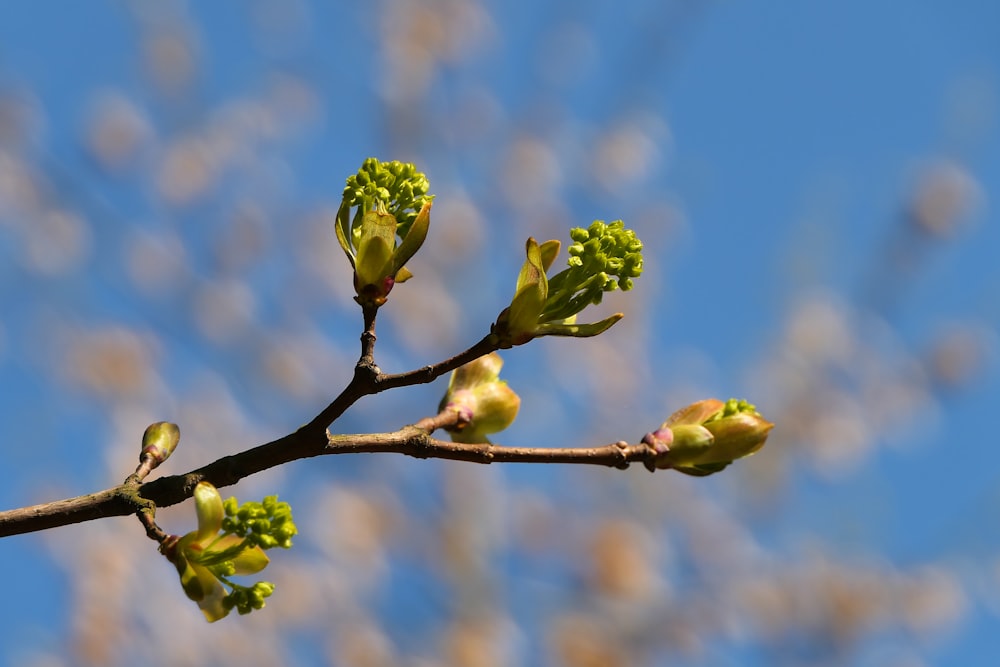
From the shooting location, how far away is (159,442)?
1521mm

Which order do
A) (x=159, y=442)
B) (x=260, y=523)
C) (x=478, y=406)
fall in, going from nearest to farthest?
(x=260, y=523), (x=159, y=442), (x=478, y=406)

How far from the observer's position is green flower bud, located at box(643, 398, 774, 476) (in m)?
1.58

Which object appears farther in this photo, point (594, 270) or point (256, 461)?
point (594, 270)

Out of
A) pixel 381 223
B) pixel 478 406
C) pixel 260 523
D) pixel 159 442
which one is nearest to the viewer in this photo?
pixel 260 523

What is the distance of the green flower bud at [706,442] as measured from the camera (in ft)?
5.17

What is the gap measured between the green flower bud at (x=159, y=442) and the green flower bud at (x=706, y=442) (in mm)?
686

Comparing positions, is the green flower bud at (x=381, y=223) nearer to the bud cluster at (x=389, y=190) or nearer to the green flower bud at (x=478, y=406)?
the bud cluster at (x=389, y=190)

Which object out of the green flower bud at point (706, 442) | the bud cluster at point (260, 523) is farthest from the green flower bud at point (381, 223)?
the green flower bud at point (706, 442)

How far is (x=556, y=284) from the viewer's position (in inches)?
57.3

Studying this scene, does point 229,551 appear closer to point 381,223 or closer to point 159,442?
point 159,442

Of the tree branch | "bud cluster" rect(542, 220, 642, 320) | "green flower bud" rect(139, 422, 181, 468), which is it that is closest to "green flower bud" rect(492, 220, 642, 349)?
"bud cluster" rect(542, 220, 642, 320)

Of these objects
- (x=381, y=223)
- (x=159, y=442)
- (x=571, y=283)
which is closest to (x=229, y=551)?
(x=159, y=442)

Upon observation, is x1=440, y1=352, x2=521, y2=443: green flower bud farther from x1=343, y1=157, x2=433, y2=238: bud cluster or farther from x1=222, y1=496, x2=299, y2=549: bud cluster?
→ x1=222, y1=496, x2=299, y2=549: bud cluster

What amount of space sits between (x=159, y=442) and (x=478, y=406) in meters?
0.50
